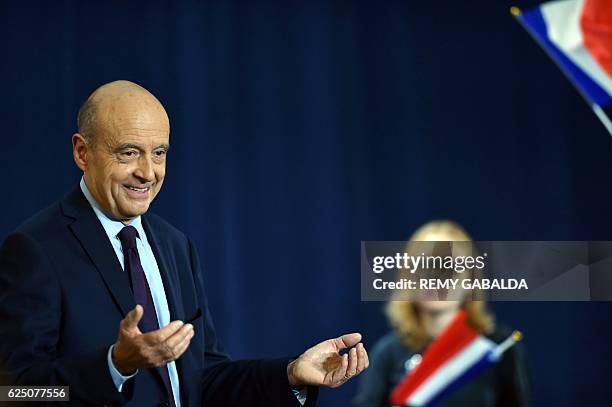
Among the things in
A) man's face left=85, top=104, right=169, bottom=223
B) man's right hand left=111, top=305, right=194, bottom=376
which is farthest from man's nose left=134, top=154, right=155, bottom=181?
man's right hand left=111, top=305, right=194, bottom=376

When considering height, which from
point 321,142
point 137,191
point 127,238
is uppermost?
point 321,142

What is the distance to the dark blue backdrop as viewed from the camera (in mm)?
3375

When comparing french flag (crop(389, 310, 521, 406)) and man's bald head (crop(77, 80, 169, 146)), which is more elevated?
man's bald head (crop(77, 80, 169, 146))

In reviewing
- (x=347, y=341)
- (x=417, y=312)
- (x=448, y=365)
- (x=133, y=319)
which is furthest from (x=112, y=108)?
(x=448, y=365)

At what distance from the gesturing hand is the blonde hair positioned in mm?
158

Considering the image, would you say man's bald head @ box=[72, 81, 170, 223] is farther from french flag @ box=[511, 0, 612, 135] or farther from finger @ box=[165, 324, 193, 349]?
french flag @ box=[511, 0, 612, 135]

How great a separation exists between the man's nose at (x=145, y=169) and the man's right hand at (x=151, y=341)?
506 mm

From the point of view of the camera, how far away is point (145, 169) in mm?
2320

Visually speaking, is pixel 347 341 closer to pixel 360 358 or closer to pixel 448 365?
pixel 360 358

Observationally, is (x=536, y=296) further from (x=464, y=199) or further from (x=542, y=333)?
(x=464, y=199)

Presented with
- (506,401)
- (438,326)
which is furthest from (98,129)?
(506,401)

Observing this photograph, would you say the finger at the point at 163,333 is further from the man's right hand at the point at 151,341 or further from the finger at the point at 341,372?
the finger at the point at 341,372

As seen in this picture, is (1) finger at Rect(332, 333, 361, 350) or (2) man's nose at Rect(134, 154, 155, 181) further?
(2) man's nose at Rect(134, 154, 155, 181)

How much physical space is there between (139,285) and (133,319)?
47 centimetres
